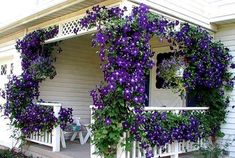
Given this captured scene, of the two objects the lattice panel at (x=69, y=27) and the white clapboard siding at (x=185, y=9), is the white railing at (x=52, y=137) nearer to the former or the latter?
the lattice panel at (x=69, y=27)

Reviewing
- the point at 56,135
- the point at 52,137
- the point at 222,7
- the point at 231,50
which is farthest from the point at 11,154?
the point at 222,7

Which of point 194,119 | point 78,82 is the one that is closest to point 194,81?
point 194,119

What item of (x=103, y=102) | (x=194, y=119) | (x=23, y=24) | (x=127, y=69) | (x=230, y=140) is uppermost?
(x=23, y=24)

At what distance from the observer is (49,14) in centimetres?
676

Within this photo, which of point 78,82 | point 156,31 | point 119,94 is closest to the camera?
point 119,94

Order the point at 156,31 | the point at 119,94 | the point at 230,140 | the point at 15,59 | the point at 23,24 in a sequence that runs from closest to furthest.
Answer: the point at 119,94, the point at 156,31, the point at 230,140, the point at 23,24, the point at 15,59

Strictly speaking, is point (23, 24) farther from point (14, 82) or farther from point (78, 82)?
point (78, 82)

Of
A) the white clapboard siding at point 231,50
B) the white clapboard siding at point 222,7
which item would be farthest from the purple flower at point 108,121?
the white clapboard siding at point 222,7

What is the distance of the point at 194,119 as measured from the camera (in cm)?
613

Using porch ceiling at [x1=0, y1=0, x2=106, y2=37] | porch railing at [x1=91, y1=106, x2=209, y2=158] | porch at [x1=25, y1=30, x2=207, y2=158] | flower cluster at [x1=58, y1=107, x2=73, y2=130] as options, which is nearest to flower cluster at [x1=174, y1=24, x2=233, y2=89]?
porch railing at [x1=91, y1=106, x2=209, y2=158]

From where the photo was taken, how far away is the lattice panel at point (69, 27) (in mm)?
6277

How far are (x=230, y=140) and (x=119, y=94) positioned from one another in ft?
11.7

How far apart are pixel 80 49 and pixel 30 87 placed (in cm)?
225

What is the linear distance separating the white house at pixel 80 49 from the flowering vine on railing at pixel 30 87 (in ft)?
1.37
